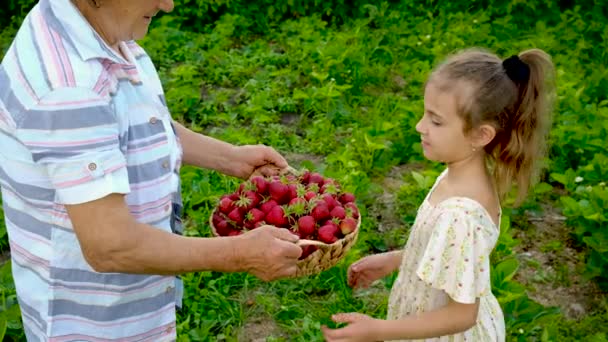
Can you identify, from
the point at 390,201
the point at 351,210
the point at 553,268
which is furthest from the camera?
the point at 390,201

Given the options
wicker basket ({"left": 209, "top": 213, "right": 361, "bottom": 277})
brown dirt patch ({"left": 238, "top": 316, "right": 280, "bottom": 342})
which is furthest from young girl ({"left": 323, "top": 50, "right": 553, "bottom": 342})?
brown dirt patch ({"left": 238, "top": 316, "right": 280, "bottom": 342})

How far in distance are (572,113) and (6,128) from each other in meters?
3.75

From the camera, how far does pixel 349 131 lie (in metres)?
5.02

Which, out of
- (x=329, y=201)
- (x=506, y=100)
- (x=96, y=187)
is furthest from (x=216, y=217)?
(x=506, y=100)

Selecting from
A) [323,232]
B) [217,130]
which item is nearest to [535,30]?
[217,130]

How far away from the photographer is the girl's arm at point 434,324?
211 cm

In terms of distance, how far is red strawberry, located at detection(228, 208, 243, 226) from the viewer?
247 cm

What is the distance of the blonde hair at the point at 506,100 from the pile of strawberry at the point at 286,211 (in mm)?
534

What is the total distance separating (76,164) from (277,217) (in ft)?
2.88

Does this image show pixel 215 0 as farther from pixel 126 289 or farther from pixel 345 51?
pixel 126 289

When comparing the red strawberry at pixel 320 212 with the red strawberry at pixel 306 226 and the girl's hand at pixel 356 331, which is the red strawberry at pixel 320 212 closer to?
the red strawberry at pixel 306 226

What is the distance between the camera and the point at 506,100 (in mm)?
2127

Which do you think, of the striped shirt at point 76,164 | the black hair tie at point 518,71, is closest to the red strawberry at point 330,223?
the striped shirt at point 76,164

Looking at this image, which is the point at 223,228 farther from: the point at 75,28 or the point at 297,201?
the point at 75,28
